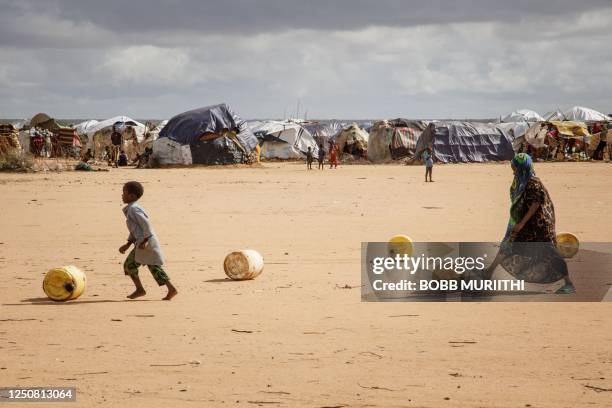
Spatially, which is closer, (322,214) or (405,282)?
(405,282)

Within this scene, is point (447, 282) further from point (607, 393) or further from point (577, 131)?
point (577, 131)

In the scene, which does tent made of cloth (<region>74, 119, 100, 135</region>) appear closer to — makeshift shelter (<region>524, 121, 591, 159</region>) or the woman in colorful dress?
makeshift shelter (<region>524, 121, 591, 159</region>)

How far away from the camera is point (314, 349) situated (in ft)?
19.9

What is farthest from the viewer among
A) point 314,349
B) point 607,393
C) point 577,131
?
point 577,131

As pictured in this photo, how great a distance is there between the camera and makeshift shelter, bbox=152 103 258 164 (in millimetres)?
36969

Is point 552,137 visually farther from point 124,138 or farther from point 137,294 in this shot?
point 137,294

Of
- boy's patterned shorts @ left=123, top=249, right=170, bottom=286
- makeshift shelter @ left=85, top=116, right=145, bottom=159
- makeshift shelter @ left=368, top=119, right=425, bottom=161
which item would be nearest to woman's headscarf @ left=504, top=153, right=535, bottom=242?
boy's patterned shorts @ left=123, top=249, right=170, bottom=286

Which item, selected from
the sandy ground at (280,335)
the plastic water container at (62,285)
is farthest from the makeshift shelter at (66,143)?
the plastic water container at (62,285)

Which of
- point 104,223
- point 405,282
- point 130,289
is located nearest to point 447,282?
point 405,282

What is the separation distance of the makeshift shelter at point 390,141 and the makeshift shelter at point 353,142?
4.61 feet

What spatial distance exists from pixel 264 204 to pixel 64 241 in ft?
20.4

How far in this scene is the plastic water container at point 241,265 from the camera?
8.72 metres

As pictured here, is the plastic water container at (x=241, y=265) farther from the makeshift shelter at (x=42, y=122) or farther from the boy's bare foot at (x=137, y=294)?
the makeshift shelter at (x=42, y=122)

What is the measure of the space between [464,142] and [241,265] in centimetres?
3595
